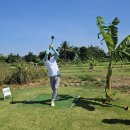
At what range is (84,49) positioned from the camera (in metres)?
90.9

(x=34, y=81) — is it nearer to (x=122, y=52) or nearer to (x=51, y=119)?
(x=122, y=52)

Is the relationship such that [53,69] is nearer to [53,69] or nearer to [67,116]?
[53,69]

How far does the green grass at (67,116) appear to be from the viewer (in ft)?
29.5

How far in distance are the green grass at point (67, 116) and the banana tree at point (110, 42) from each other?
92 centimetres

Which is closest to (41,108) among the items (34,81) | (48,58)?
(48,58)

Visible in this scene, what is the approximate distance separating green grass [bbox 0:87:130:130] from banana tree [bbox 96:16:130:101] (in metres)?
0.92

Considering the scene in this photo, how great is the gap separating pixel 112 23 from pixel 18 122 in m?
6.46

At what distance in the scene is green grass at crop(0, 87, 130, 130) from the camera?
9.00m

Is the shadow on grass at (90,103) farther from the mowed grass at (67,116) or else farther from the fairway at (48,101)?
the fairway at (48,101)

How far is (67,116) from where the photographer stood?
10.1 m

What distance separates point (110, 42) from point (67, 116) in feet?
14.0

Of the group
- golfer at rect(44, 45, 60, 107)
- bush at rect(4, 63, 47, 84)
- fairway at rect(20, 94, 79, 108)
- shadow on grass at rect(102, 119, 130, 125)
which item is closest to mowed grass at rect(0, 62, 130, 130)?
shadow on grass at rect(102, 119, 130, 125)

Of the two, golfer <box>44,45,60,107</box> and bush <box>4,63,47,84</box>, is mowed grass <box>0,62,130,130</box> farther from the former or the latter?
bush <box>4,63,47,84</box>

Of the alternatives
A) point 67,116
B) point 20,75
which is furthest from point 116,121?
point 20,75
